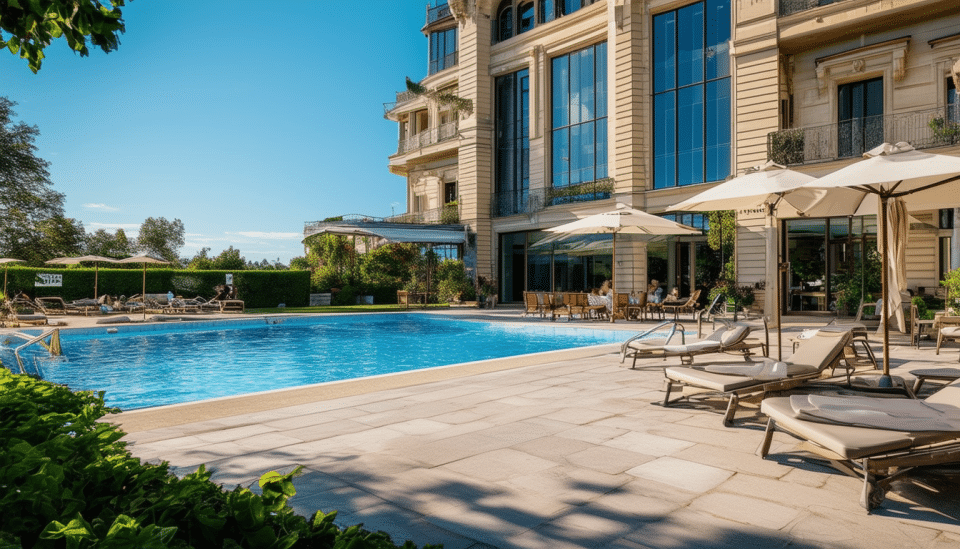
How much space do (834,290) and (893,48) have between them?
670 cm

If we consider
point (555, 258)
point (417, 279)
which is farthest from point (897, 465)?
point (417, 279)

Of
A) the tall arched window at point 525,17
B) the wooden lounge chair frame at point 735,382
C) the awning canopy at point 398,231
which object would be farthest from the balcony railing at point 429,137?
the wooden lounge chair frame at point 735,382

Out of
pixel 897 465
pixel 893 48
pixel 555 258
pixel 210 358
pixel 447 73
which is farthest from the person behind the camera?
pixel 447 73

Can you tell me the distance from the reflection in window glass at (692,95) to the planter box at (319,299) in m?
14.8

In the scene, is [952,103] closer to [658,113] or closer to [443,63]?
[658,113]

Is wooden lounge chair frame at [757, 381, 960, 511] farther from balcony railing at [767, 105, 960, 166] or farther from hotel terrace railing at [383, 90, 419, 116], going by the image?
hotel terrace railing at [383, 90, 419, 116]

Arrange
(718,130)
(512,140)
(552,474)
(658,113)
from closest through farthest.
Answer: (552,474) < (718,130) < (658,113) < (512,140)

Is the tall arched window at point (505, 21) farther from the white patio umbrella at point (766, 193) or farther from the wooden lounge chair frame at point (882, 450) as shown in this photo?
the wooden lounge chair frame at point (882, 450)

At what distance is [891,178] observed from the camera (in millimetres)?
4879

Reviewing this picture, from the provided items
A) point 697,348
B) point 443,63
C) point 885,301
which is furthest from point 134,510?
point 443,63

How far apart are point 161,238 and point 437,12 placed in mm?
43422

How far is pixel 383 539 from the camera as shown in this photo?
4.26 feet

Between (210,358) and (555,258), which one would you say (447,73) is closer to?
(555,258)

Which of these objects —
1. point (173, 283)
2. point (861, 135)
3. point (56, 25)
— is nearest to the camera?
point (56, 25)
